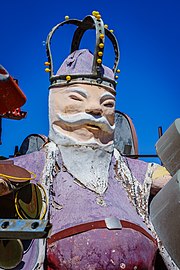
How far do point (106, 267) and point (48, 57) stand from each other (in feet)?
3.55

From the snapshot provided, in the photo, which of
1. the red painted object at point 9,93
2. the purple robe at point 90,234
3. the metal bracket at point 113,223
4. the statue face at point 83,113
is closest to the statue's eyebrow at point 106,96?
the statue face at point 83,113

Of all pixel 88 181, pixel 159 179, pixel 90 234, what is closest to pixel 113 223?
pixel 90 234

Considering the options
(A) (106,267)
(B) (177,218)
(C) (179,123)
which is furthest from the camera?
(A) (106,267)

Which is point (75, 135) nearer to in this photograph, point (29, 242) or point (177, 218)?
point (29, 242)

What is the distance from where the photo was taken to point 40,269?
1.88m

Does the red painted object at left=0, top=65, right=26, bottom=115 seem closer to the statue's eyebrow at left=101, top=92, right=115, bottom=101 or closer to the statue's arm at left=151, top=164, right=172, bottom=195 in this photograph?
the statue's eyebrow at left=101, top=92, right=115, bottom=101

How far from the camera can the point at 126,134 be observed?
2.96 m

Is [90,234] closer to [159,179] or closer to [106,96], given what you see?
[159,179]

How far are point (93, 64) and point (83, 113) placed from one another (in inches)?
10.5

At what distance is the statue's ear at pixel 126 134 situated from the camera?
9.54 feet

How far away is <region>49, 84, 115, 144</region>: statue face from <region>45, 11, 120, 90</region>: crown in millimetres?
46

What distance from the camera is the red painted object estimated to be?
1207 mm

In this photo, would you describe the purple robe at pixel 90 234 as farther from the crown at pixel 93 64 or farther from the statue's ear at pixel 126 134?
the statue's ear at pixel 126 134

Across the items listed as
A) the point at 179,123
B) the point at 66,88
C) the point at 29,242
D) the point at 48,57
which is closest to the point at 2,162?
the point at 29,242
